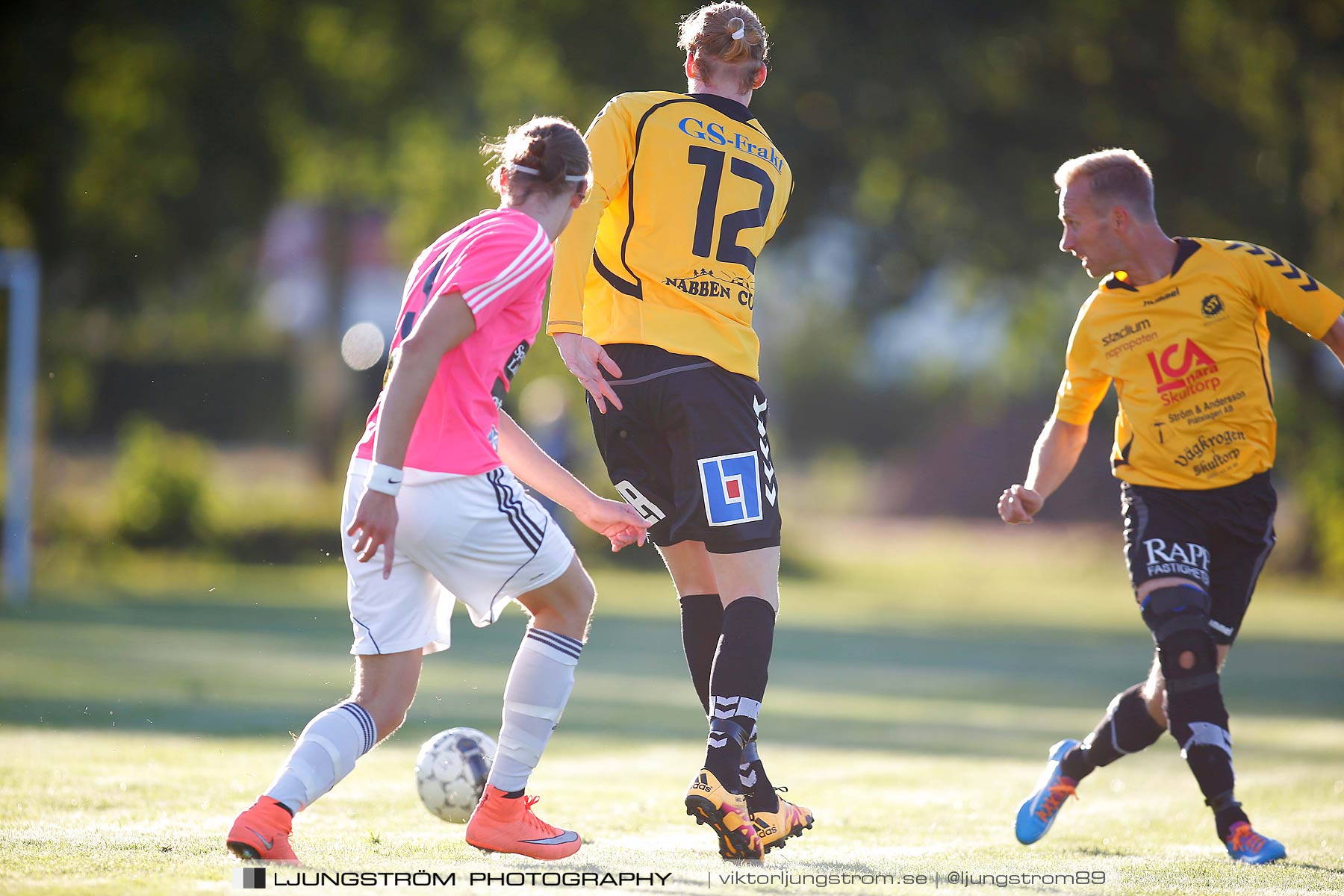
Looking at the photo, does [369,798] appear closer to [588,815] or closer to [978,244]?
[588,815]

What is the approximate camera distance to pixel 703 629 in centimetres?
477

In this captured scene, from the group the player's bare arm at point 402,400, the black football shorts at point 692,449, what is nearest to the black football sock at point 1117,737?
the black football shorts at point 692,449

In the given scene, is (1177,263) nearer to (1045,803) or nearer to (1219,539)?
(1219,539)

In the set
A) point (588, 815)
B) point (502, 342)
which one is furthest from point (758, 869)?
point (502, 342)

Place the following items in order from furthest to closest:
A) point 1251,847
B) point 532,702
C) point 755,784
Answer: point 1251,847
point 755,784
point 532,702

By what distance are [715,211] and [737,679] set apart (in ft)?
4.67

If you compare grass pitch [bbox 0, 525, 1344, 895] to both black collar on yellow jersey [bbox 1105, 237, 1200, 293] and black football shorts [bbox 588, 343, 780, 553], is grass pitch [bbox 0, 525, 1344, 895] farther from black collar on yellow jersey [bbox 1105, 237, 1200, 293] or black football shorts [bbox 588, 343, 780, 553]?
black collar on yellow jersey [bbox 1105, 237, 1200, 293]

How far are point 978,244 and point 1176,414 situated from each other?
583 inches

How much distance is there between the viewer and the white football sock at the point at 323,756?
12.6 feet

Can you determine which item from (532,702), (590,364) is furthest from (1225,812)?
A: (590,364)

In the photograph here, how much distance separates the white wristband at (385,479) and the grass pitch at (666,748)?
993 mm

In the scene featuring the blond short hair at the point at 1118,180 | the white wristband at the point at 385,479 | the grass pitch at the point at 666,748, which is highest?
the blond short hair at the point at 1118,180

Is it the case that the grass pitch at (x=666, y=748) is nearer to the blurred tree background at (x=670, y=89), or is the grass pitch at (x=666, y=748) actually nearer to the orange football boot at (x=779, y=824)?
the orange football boot at (x=779, y=824)

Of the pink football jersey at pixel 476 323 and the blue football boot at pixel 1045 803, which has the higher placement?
the pink football jersey at pixel 476 323
